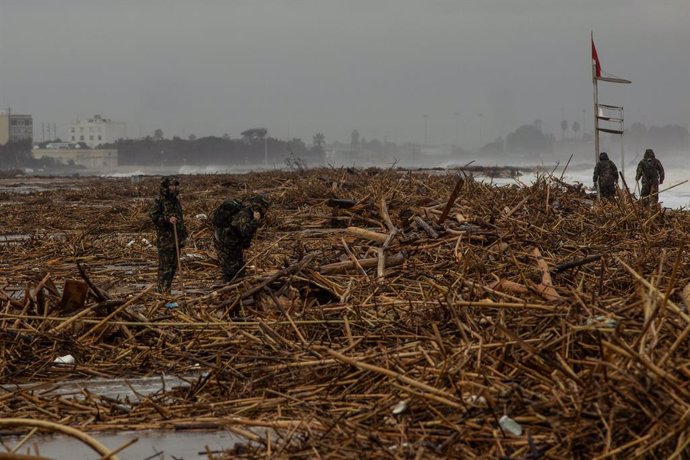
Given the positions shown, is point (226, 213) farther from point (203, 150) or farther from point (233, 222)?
point (203, 150)

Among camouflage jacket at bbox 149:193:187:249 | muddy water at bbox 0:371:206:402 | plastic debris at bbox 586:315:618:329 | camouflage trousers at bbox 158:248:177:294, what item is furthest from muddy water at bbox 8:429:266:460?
camouflage jacket at bbox 149:193:187:249

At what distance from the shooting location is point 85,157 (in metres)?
154

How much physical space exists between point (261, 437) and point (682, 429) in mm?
2011

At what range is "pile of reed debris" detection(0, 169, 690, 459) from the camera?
430cm

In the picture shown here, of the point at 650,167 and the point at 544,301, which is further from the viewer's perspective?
the point at 650,167

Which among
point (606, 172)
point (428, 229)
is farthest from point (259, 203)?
point (606, 172)

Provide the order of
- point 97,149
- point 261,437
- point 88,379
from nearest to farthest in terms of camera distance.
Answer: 1. point 261,437
2. point 88,379
3. point 97,149

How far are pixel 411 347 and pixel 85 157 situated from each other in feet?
507

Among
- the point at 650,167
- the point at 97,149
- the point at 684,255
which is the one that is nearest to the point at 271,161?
the point at 97,149

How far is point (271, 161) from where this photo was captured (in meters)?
166

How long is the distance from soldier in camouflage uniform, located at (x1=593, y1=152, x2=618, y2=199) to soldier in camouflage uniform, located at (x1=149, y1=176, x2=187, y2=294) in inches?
415

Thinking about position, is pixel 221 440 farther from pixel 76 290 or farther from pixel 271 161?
pixel 271 161

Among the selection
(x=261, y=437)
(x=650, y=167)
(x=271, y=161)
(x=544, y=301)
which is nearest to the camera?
(x=261, y=437)

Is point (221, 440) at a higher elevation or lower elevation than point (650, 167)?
lower
